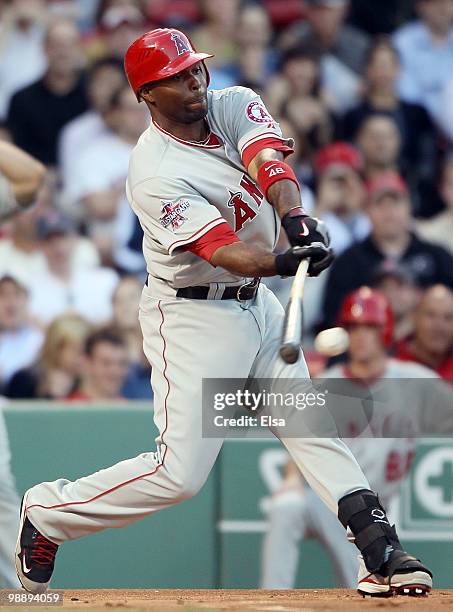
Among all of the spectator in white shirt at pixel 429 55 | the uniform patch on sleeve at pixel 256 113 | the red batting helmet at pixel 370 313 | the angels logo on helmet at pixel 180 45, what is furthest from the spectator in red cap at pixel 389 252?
the angels logo on helmet at pixel 180 45

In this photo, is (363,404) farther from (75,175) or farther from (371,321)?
(75,175)

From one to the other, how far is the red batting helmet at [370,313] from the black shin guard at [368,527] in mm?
2243

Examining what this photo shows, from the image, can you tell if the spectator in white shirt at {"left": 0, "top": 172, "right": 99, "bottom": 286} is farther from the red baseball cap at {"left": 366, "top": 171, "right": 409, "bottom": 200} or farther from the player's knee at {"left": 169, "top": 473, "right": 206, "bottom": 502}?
the player's knee at {"left": 169, "top": 473, "right": 206, "bottom": 502}

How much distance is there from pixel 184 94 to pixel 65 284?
3590mm

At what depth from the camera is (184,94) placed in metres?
3.90

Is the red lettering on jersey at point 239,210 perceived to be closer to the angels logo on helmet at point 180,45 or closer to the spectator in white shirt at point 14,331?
the angels logo on helmet at point 180,45

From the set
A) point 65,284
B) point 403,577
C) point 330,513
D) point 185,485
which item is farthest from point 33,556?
point 65,284

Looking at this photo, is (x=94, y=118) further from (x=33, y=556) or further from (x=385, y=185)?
(x=33, y=556)

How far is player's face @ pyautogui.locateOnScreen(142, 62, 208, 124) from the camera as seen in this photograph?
153 inches

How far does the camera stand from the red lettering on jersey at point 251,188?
13.1 ft

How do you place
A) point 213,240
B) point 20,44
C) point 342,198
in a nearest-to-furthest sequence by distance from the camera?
point 213,240, point 342,198, point 20,44

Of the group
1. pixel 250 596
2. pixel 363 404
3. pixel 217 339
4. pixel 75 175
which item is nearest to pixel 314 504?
pixel 363 404

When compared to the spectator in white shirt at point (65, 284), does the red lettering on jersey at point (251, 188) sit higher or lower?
higher

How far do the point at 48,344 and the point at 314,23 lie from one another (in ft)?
10.6
